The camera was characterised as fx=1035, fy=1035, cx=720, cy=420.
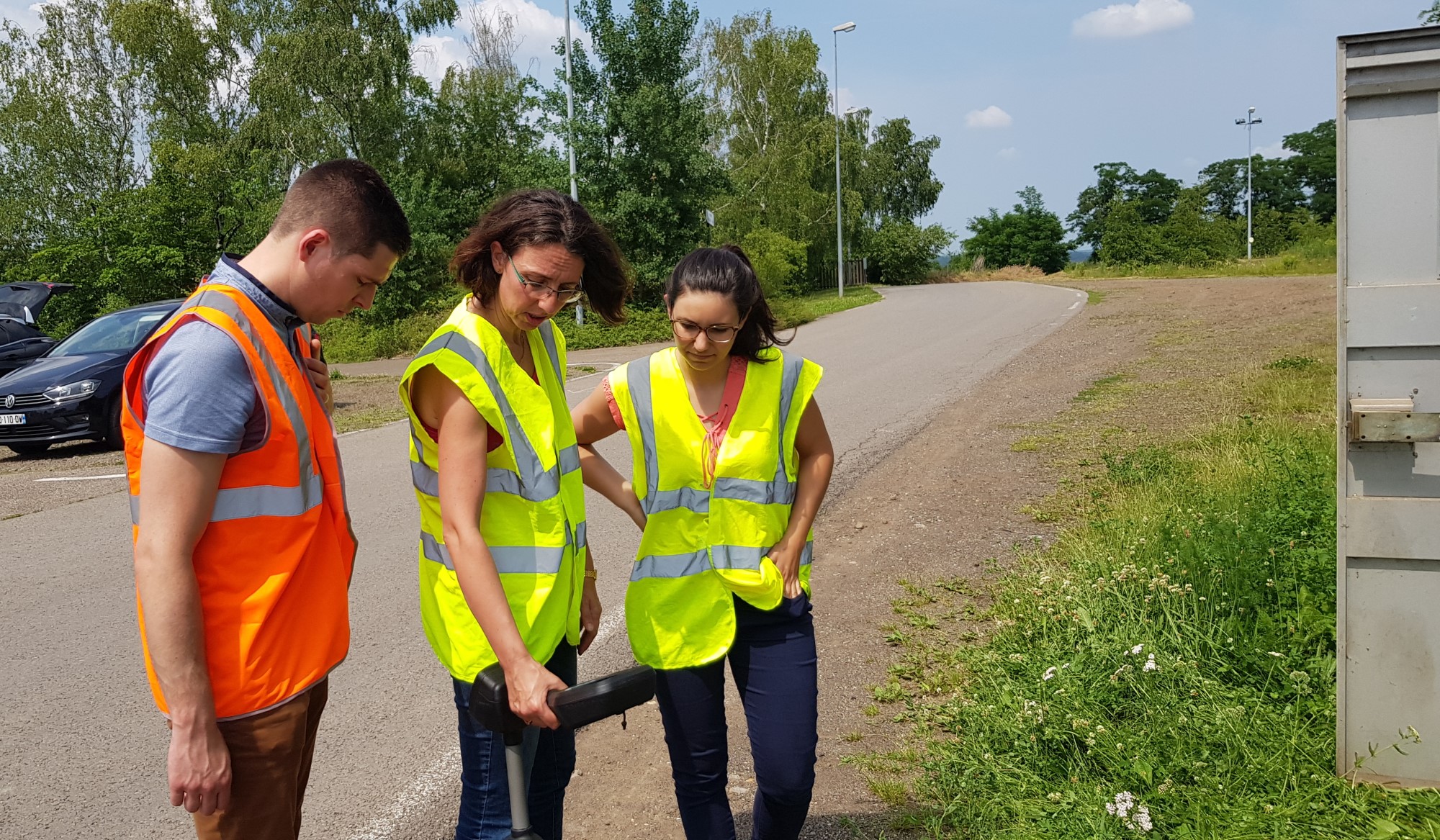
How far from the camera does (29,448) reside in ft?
Answer: 39.3

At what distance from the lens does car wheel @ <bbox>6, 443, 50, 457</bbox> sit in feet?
38.6

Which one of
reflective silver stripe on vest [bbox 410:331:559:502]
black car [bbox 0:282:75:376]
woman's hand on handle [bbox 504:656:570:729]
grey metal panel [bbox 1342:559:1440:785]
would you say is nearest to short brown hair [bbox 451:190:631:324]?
reflective silver stripe on vest [bbox 410:331:559:502]

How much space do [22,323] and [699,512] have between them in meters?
16.9

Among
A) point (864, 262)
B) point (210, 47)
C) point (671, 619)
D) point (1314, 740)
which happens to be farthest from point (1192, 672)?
point (864, 262)

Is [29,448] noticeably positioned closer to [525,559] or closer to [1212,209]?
[525,559]

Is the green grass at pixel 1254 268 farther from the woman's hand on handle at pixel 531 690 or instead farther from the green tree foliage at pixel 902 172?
the woman's hand on handle at pixel 531 690

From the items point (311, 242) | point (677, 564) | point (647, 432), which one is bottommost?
point (677, 564)

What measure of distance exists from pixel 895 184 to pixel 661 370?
70007mm

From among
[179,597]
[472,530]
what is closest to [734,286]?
[472,530]

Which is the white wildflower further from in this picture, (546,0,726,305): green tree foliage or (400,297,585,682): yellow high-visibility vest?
(546,0,726,305): green tree foliage

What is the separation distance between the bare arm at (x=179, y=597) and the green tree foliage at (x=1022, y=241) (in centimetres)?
7759

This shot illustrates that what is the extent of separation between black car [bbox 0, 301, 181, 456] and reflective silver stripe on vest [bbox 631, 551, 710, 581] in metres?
10.9

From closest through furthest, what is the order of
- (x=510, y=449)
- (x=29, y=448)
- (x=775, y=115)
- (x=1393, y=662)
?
(x=510, y=449), (x=1393, y=662), (x=29, y=448), (x=775, y=115)

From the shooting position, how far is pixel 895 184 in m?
69.9
